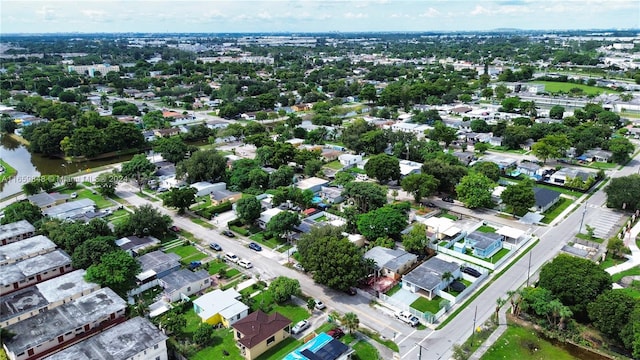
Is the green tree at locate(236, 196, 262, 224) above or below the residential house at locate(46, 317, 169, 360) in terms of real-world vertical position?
above

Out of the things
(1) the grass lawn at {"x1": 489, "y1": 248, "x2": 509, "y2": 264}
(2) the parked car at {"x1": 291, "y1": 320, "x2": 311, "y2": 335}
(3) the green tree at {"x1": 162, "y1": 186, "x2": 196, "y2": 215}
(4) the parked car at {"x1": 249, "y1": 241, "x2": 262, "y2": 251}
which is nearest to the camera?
(2) the parked car at {"x1": 291, "y1": 320, "x2": 311, "y2": 335}

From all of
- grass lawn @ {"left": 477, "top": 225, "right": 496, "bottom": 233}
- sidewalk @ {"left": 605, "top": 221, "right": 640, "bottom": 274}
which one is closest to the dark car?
grass lawn @ {"left": 477, "top": 225, "right": 496, "bottom": 233}

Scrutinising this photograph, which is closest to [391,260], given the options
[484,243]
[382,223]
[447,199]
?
[382,223]

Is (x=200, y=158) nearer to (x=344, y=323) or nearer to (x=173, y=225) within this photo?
(x=173, y=225)

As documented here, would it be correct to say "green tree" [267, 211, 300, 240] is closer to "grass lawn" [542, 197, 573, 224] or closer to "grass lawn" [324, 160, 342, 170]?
"grass lawn" [324, 160, 342, 170]

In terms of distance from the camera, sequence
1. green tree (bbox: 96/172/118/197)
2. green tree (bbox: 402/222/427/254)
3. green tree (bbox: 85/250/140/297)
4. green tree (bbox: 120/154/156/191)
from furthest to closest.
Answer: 1. green tree (bbox: 120/154/156/191)
2. green tree (bbox: 96/172/118/197)
3. green tree (bbox: 402/222/427/254)
4. green tree (bbox: 85/250/140/297)

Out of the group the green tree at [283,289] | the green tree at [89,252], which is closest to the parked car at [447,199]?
the green tree at [283,289]
